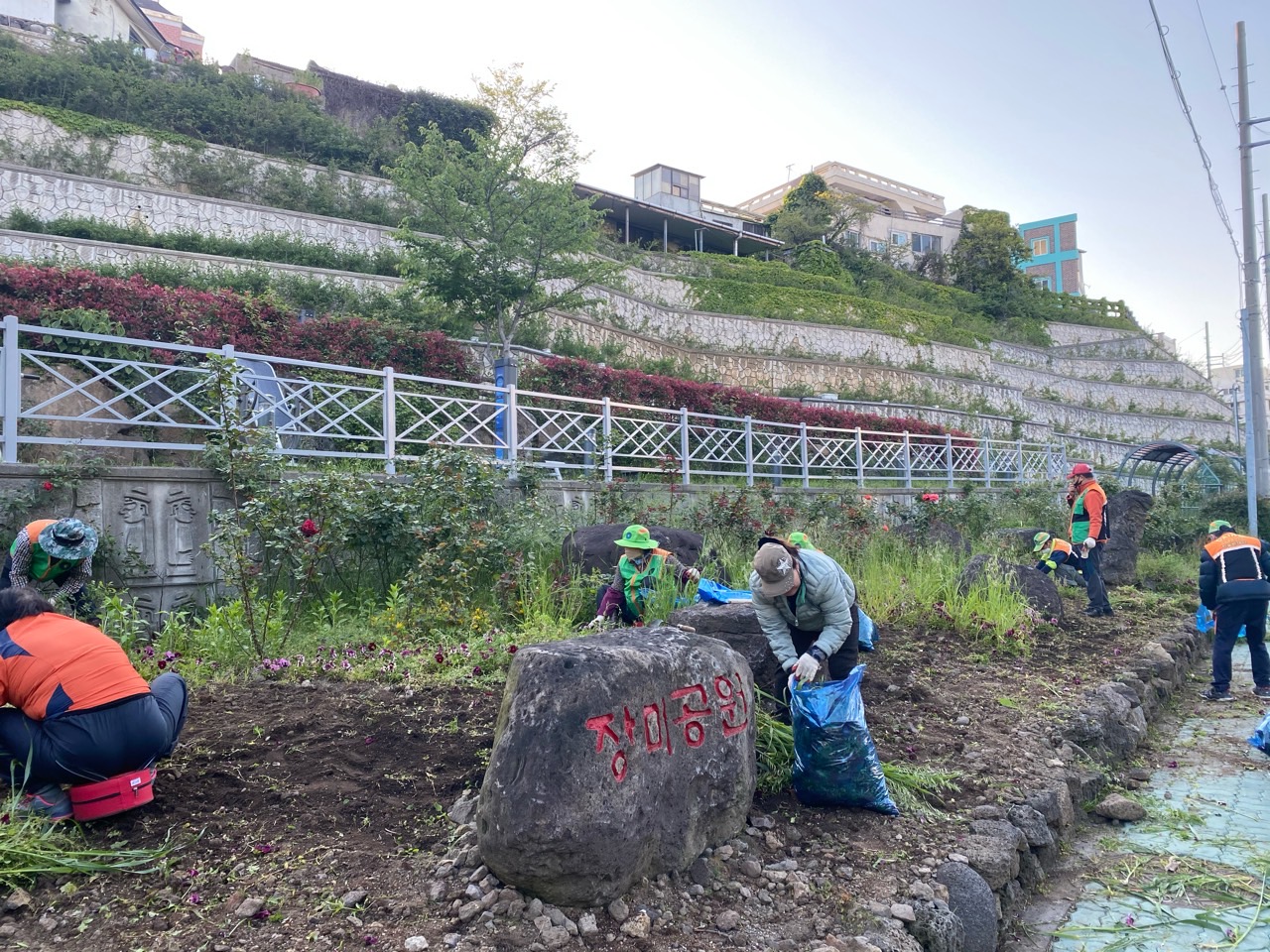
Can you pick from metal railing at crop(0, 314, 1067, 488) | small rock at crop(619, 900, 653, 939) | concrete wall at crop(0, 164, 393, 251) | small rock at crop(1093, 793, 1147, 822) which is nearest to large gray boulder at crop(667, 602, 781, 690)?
small rock at crop(619, 900, 653, 939)

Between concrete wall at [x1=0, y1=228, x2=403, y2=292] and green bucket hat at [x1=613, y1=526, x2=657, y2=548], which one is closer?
green bucket hat at [x1=613, y1=526, x2=657, y2=548]

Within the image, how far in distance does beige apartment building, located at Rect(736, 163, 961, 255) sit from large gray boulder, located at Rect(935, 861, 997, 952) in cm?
3881

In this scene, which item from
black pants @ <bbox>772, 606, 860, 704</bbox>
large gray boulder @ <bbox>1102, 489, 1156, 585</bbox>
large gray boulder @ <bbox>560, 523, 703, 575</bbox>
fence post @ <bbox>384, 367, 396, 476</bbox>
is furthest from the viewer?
large gray boulder @ <bbox>1102, 489, 1156, 585</bbox>

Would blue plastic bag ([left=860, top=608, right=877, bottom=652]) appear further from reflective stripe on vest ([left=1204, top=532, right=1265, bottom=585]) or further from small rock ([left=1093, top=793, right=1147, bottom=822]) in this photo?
reflective stripe on vest ([left=1204, top=532, right=1265, bottom=585])

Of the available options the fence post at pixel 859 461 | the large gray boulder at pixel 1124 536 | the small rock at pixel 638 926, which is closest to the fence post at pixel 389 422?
the small rock at pixel 638 926

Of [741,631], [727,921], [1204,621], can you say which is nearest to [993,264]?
[1204,621]

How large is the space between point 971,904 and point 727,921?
3.54 feet

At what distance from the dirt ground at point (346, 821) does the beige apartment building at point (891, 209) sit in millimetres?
37668

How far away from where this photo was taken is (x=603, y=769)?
270cm

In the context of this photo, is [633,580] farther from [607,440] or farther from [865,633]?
[607,440]

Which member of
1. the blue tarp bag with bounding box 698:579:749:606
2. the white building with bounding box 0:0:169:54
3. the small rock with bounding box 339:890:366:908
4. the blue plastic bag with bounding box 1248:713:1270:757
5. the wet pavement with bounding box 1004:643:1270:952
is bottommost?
the wet pavement with bounding box 1004:643:1270:952

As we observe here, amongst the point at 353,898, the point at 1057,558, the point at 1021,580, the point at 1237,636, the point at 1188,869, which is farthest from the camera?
the point at 1057,558

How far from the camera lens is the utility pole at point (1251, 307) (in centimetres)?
1307

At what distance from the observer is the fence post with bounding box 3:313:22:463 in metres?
5.75
